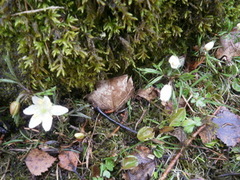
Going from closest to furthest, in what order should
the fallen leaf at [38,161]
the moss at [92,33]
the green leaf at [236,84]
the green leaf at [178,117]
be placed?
the moss at [92,33] → the fallen leaf at [38,161] → the green leaf at [178,117] → the green leaf at [236,84]

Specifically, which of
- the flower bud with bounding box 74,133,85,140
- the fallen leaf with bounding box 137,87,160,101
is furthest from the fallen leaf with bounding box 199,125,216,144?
the flower bud with bounding box 74,133,85,140

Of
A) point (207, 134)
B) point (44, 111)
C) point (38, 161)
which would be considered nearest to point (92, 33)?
point (44, 111)

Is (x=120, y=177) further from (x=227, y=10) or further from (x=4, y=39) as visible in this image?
(x=227, y=10)

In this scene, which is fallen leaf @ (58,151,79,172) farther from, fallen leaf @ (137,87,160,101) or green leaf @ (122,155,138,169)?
fallen leaf @ (137,87,160,101)

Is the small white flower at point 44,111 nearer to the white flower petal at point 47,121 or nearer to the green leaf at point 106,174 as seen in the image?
the white flower petal at point 47,121

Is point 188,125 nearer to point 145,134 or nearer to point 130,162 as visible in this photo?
point 145,134

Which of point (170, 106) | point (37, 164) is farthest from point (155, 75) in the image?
point (37, 164)

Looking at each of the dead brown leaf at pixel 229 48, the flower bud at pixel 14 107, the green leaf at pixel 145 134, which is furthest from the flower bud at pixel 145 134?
the dead brown leaf at pixel 229 48
